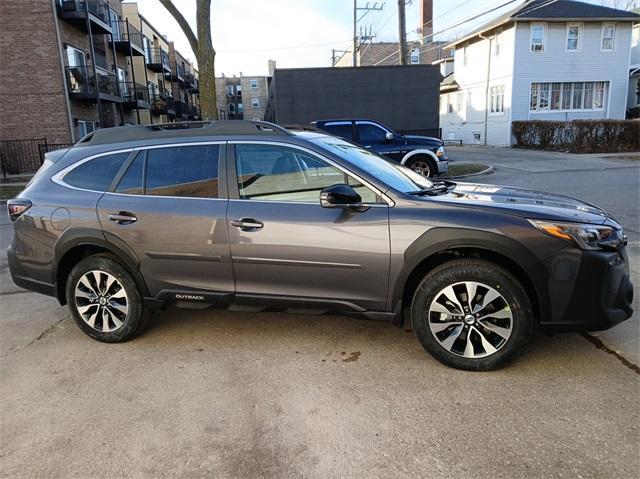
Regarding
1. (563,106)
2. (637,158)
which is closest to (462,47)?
(563,106)

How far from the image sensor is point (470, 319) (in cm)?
327

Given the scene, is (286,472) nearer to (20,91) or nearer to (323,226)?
(323,226)

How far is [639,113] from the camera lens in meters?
29.3

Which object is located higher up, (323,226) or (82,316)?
(323,226)

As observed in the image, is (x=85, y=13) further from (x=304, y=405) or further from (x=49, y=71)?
(x=304, y=405)

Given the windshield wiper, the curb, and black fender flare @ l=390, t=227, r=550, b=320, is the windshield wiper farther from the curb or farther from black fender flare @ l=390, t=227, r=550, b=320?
the curb

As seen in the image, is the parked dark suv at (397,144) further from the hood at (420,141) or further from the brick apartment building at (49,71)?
the brick apartment building at (49,71)

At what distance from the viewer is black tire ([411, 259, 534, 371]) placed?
125 inches

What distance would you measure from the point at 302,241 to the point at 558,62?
30.1 metres

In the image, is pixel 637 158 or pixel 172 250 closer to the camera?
pixel 172 250

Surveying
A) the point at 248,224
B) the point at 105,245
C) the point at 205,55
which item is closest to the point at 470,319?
the point at 248,224

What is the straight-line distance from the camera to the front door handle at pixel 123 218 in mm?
3803

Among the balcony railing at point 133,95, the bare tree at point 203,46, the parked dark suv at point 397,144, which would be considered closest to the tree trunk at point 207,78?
the bare tree at point 203,46

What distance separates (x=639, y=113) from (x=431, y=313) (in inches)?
1299
